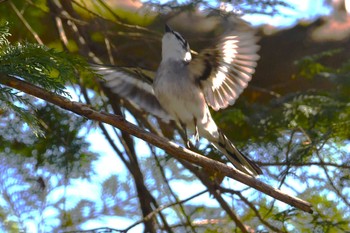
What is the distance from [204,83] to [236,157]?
28 cm

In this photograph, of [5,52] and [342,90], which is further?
[342,90]

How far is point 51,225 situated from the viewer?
277 cm

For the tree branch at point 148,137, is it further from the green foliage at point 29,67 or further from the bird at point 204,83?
the bird at point 204,83

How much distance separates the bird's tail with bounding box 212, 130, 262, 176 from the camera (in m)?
2.43

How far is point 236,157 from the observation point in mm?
2482

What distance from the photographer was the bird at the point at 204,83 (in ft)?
7.89

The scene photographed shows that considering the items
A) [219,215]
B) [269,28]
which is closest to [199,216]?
[219,215]

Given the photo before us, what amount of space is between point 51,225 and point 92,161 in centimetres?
29

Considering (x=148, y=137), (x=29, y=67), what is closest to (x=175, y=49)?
(x=148, y=137)

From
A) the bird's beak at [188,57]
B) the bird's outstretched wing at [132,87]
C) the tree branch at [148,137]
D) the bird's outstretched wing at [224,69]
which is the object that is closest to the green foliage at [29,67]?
the tree branch at [148,137]

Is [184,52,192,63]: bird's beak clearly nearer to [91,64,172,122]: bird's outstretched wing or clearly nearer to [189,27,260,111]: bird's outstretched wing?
[189,27,260,111]: bird's outstretched wing

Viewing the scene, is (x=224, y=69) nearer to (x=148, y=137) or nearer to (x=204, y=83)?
(x=204, y=83)

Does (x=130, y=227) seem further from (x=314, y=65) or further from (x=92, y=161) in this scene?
(x=314, y=65)

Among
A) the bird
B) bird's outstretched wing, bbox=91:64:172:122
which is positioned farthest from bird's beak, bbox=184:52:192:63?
bird's outstretched wing, bbox=91:64:172:122
